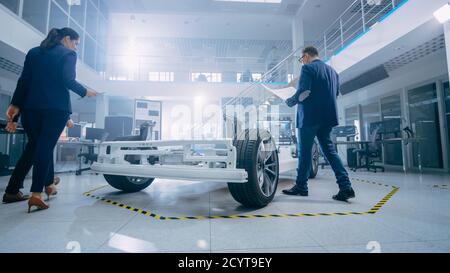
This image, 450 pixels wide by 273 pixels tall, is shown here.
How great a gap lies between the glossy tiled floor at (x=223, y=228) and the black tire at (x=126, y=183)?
349 millimetres

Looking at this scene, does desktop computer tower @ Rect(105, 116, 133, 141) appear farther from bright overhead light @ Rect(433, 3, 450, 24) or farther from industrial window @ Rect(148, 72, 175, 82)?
industrial window @ Rect(148, 72, 175, 82)

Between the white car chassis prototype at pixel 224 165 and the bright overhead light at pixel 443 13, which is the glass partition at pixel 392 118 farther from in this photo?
the white car chassis prototype at pixel 224 165

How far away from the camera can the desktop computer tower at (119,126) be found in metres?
8.30

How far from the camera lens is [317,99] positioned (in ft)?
7.42

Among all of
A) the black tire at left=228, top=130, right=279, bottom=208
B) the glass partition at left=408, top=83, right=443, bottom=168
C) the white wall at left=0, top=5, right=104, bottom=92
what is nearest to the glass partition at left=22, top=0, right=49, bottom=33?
the white wall at left=0, top=5, right=104, bottom=92

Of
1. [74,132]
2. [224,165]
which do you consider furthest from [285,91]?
[74,132]

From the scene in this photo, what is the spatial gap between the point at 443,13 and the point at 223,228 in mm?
4573

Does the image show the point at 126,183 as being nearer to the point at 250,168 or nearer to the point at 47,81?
the point at 47,81

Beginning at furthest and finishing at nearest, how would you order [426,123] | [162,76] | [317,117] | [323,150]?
[162,76]
[426,123]
[323,150]
[317,117]

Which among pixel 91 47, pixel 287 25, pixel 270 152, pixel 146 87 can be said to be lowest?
A: pixel 270 152

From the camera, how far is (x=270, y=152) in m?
2.11
